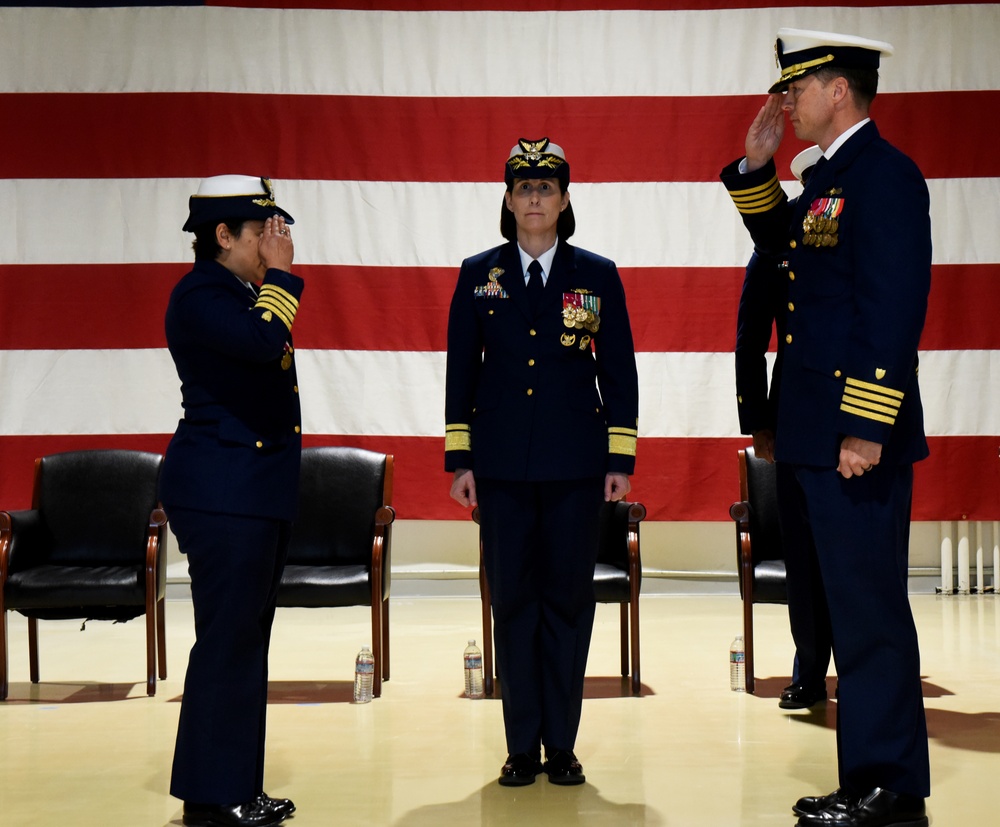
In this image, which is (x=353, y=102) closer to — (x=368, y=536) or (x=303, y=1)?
(x=303, y=1)

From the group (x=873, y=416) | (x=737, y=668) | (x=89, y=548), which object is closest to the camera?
(x=873, y=416)

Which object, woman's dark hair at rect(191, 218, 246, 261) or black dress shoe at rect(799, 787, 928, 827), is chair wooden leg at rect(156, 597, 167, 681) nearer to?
woman's dark hair at rect(191, 218, 246, 261)

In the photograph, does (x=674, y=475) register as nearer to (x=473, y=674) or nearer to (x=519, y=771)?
(x=473, y=674)

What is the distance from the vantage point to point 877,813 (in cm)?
268

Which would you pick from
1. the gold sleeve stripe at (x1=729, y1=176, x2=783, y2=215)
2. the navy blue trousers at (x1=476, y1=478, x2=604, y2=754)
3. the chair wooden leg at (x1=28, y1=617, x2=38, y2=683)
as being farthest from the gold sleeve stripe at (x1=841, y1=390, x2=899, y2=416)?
the chair wooden leg at (x1=28, y1=617, x2=38, y2=683)

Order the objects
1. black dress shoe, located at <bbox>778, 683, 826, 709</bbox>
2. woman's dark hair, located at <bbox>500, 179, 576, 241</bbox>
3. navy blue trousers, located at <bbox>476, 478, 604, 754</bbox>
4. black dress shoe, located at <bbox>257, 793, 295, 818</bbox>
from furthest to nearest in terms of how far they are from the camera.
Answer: black dress shoe, located at <bbox>778, 683, 826, 709</bbox> → woman's dark hair, located at <bbox>500, 179, 576, 241</bbox> → navy blue trousers, located at <bbox>476, 478, 604, 754</bbox> → black dress shoe, located at <bbox>257, 793, 295, 818</bbox>

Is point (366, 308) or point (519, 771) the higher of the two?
point (366, 308)

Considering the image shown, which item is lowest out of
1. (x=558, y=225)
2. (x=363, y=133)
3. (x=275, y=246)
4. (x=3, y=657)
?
(x=3, y=657)

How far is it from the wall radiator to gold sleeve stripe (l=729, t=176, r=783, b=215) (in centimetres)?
381

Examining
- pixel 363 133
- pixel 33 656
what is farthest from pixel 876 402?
pixel 363 133

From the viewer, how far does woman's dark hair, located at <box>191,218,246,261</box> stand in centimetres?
288

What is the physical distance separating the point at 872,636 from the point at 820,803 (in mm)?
436

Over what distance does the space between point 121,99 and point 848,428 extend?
4.82m

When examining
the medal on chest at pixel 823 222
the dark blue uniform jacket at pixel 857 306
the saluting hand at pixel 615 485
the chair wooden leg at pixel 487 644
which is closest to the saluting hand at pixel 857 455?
A: the dark blue uniform jacket at pixel 857 306
